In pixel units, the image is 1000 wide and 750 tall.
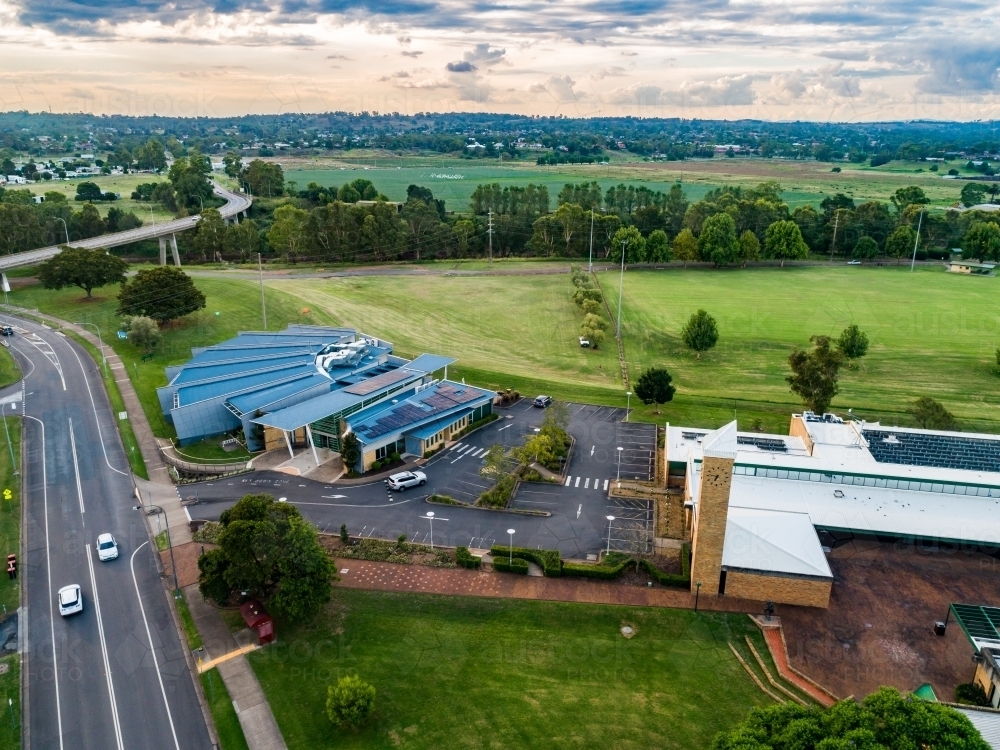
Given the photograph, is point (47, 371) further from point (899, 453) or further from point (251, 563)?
point (899, 453)

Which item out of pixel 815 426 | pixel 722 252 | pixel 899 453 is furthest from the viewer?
pixel 722 252

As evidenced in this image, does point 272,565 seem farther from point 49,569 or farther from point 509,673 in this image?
point 49,569

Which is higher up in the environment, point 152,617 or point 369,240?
point 369,240

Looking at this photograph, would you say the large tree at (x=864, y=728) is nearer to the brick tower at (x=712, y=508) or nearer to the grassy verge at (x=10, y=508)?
the brick tower at (x=712, y=508)

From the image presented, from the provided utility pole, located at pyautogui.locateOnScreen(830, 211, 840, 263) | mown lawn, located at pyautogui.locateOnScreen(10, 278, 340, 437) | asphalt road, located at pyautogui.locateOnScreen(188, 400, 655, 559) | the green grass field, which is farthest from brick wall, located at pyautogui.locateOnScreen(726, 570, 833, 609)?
utility pole, located at pyautogui.locateOnScreen(830, 211, 840, 263)

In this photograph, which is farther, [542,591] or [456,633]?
[542,591]

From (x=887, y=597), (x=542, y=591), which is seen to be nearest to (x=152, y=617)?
(x=542, y=591)
